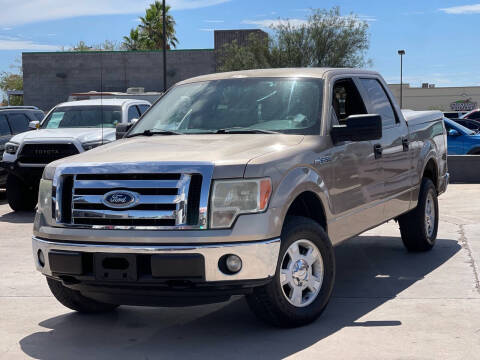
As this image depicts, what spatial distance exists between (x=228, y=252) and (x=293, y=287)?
0.71 meters

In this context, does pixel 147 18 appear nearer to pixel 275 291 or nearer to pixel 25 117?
pixel 25 117

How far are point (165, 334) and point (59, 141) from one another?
750 centimetres

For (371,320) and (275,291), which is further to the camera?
(371,320)

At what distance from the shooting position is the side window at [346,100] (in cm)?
695

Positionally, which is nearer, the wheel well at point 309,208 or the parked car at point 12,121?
the wheel well at point 309,208

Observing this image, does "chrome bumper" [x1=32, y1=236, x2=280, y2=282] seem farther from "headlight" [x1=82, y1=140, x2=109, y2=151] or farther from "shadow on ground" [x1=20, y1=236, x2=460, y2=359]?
"headlight" [x1=82, y1=140, x2=109, y2=151]

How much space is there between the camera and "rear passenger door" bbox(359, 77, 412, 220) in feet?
24.0

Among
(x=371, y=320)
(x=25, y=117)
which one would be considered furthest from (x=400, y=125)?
(x=25, y=117)

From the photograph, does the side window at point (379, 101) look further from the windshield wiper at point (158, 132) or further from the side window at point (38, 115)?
the side window at point (38, 115)

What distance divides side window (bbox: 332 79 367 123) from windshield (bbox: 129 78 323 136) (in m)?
0.41

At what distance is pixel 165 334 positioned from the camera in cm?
562

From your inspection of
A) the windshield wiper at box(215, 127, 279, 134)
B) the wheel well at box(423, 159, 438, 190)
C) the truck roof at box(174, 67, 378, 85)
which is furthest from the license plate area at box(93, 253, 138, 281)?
the wheel well at box(423, 159, 438, 190)

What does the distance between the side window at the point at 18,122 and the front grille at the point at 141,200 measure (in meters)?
11.3

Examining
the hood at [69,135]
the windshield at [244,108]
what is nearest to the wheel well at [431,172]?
the windshield at [244,108]
